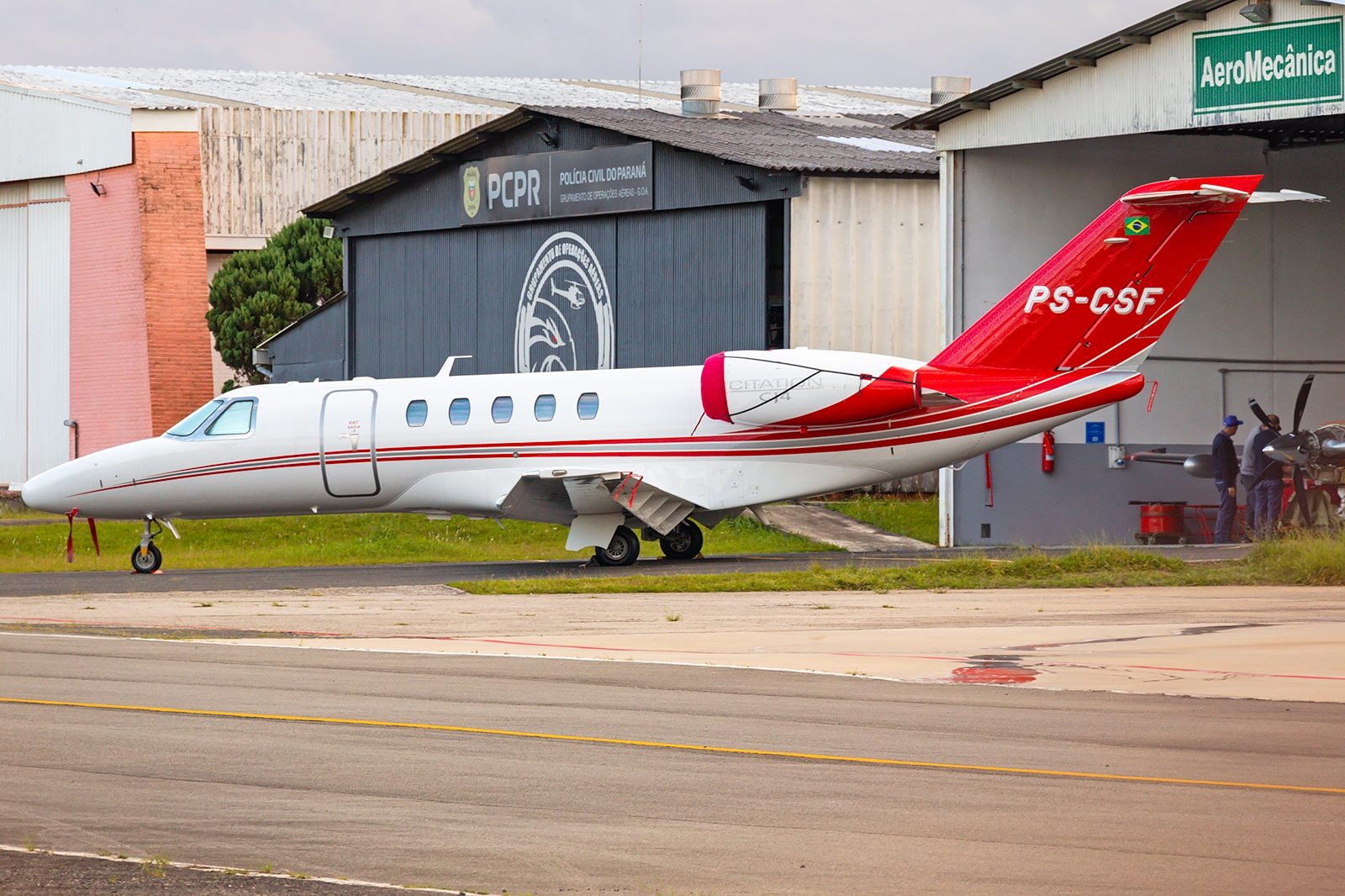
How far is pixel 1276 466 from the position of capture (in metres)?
23.4

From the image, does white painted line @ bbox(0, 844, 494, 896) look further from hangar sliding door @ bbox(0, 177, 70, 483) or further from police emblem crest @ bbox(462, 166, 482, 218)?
hangar sliding door @ bbox(0, 177, 70, 483)

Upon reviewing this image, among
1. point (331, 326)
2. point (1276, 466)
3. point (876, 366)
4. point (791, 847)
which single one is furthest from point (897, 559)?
point (331, 326)

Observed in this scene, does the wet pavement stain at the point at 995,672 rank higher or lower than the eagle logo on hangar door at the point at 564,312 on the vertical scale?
lower

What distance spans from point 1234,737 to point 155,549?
17652 millimetres

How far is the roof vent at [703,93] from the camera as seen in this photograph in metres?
38.3

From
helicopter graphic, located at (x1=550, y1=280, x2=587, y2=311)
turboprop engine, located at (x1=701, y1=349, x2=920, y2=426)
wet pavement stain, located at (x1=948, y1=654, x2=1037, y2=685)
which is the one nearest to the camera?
wet pavement stain, located at (x1=948, y1=654, x2=1037, y2=685)

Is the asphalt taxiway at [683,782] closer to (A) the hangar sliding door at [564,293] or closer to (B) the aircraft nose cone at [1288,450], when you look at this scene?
(B) the aircraft nose cone at [1288,450]

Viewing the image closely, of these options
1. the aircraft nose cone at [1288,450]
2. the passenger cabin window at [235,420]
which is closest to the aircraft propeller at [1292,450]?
the aircraft nose cone at [1288,450]

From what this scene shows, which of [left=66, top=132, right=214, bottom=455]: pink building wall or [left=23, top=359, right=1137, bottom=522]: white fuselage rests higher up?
[left=66, top=132, right=214, bottom=455]: pink building wall

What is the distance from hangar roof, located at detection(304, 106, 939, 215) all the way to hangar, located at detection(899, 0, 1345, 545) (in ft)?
11.8

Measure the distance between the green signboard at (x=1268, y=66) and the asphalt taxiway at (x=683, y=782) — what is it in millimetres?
12787

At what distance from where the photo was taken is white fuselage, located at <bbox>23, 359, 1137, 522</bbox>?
20.0 meters

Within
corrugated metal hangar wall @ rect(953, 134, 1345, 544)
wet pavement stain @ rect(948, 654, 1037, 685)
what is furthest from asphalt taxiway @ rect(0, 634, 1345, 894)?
corrugated metal hangar wall @ rect(953, 134, 1345, 544)

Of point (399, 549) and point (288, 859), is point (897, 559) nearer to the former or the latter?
point (399, 549)
